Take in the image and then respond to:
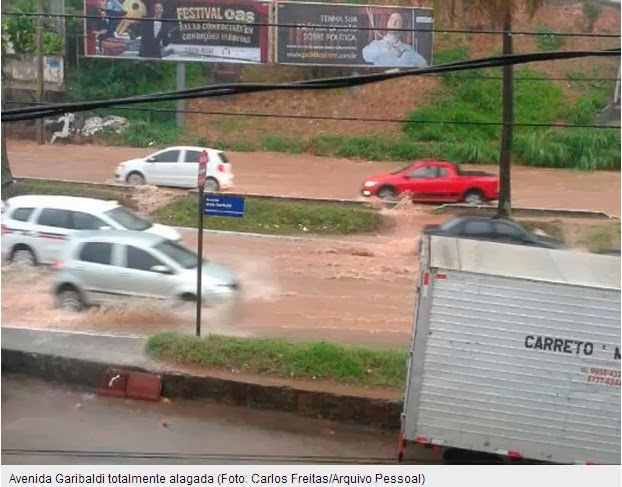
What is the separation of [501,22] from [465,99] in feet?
42.1

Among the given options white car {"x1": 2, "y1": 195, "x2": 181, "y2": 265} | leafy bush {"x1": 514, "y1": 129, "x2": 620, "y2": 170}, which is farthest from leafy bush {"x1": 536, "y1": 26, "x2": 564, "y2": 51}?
white car {"x1": 2, "y1": 195, "x2": 181, "y2": 265}

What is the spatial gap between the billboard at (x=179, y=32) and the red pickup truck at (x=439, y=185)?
945 cm

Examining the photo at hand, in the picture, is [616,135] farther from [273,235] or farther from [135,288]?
[135,288]

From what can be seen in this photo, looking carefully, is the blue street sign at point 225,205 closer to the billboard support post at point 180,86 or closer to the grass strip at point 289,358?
the grass strip at point 289,358

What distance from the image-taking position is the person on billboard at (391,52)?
31.3 metres

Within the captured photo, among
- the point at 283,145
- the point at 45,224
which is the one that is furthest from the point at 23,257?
the point at 283,145

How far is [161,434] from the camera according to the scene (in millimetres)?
8625

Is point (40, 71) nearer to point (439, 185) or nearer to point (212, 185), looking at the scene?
point (212, 185)

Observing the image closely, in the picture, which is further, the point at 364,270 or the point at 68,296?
the point at 364,270

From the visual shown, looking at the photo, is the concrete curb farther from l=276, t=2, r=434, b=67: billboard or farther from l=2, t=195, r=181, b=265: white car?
l=276, t=2, r=434, b=67: billboard

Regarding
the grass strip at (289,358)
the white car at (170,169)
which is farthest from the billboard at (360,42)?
the grass strip at (289,358)

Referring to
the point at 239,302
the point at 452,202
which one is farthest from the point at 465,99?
the point at 239,302

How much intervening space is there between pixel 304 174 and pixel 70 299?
49.2 feet

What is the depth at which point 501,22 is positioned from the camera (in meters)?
20.1
